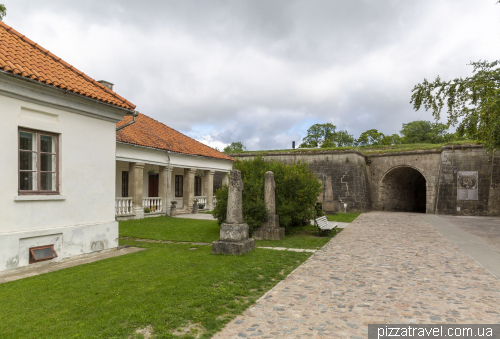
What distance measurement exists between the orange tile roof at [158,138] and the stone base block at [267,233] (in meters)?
8.90

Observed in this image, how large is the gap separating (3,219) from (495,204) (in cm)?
2605

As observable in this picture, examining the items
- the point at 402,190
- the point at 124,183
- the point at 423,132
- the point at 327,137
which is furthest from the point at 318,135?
the point at 124,183

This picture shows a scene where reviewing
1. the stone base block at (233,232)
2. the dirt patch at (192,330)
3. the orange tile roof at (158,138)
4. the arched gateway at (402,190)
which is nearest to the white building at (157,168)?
the orange tile roof at (158,138)

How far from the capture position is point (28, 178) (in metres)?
6.92

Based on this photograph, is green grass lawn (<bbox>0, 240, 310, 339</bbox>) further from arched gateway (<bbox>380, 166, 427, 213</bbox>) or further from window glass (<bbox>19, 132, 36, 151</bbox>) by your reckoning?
arched gateway (<bbox>380, 166, 427, 213</bbox>)

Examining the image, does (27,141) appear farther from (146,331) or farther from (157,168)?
(157,168)

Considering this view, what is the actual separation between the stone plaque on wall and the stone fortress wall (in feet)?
0.38

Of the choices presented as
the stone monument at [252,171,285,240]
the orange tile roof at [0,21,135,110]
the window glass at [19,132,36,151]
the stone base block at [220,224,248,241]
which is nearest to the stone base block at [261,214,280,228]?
the stone monument at [252,171,285,240]

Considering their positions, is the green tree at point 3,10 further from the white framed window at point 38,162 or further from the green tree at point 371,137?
the green tree at point 371,137

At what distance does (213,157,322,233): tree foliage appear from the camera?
11.0m

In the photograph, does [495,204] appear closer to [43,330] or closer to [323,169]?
[323,169]

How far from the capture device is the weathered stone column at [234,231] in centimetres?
812

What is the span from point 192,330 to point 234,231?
4.47 metres

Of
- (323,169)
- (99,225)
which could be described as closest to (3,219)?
(99,225)
